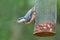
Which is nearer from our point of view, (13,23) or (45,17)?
(45,17)

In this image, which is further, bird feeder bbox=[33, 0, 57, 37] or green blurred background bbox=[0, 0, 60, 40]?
green blurred background bbox=[0, 0, 60, 40]

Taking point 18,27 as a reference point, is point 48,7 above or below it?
below

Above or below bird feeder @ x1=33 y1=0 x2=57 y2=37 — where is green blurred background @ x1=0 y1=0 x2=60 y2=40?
above

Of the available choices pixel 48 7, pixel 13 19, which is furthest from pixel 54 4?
pixel 13 19

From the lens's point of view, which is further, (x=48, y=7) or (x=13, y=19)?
(x=13, y=19)

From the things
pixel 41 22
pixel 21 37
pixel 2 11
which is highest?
pixel 2 11

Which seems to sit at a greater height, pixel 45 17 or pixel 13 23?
pixel 13 23

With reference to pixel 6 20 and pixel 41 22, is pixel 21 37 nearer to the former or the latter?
pixel 6 20
